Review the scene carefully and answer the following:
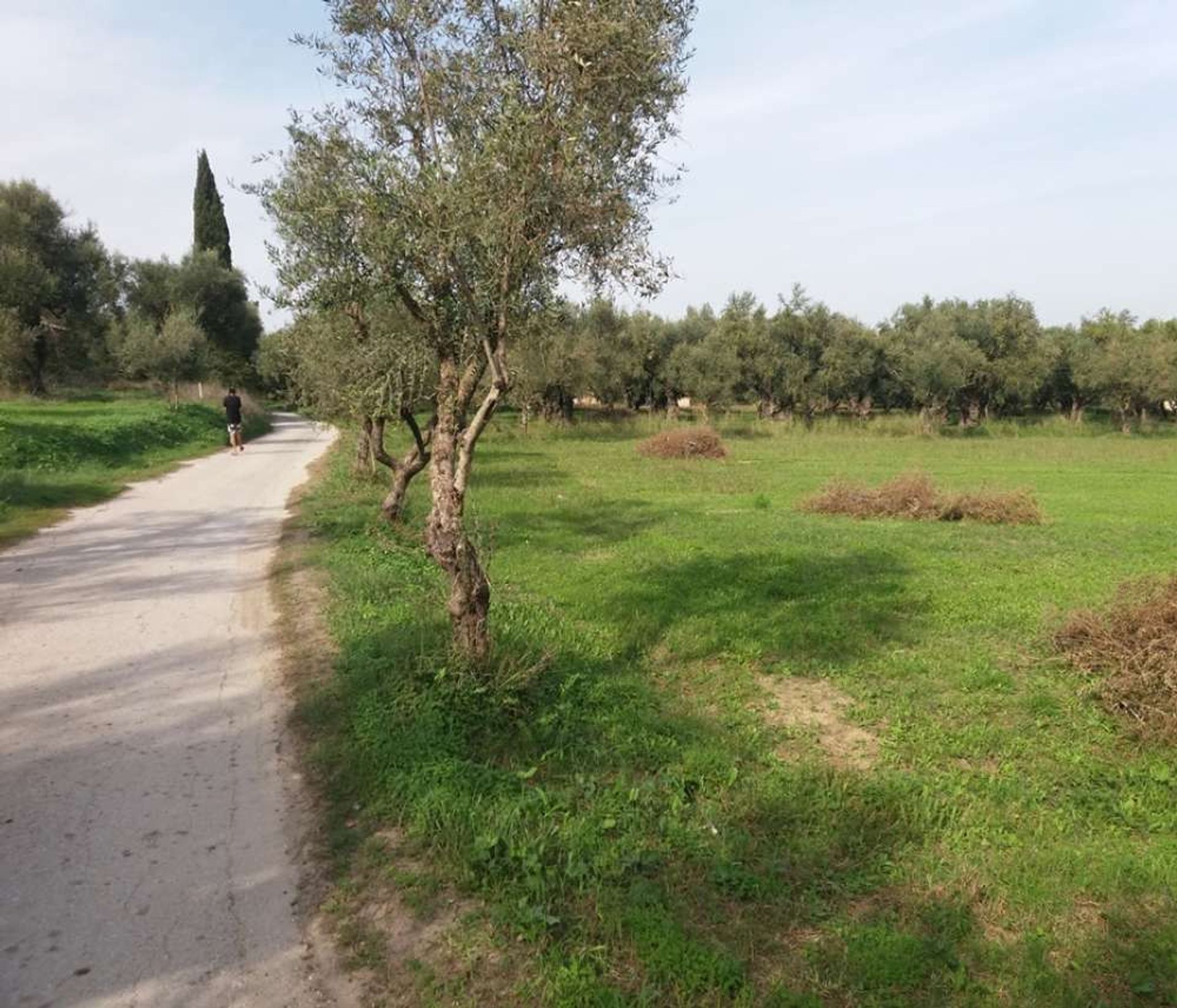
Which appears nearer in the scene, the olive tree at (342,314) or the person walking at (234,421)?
the olive tree at (342,314)

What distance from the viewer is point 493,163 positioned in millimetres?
5477

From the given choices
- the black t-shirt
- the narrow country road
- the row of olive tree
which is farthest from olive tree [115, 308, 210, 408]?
the narrow country road

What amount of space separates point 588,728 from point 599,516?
36.9 ft

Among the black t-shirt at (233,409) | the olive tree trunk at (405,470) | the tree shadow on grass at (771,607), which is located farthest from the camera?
the black t-shirt at (233,409)

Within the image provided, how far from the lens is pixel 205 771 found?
5.37m

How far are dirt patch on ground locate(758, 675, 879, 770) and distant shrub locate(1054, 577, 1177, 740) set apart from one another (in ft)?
6.42

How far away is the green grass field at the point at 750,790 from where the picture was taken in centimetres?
365

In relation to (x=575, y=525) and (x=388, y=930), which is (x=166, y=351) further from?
(x=388, y=930)

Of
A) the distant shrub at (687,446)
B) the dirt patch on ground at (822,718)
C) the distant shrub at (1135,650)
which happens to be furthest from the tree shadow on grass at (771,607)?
the distant shrub at (687,446)

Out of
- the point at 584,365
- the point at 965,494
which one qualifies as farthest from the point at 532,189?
the point at 584,365

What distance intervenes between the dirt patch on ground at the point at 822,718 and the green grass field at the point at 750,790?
56mm

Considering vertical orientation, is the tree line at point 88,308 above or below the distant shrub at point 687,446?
above

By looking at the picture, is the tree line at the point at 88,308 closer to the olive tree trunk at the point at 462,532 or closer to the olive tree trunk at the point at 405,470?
the olive tree trunk at the point at 405,470

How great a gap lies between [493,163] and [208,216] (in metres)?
61.4
